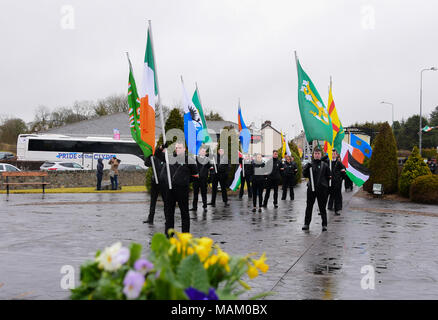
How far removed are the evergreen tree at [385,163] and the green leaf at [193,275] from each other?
67.5ft

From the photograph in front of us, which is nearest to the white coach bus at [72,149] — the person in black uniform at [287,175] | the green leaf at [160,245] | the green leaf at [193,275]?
the person in black uniform at [287,175]

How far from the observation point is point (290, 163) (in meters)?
22.0

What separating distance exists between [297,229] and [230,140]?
44.7ft

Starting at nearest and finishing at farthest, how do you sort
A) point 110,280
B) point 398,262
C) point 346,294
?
point 110,280
point 346,294
point 398,262

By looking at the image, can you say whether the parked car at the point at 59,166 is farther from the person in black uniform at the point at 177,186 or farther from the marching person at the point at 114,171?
the person in black uniform at the point at 177,186

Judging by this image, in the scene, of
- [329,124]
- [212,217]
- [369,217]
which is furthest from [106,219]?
[369,217]

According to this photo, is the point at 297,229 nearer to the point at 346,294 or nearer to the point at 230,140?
the point at 346,294

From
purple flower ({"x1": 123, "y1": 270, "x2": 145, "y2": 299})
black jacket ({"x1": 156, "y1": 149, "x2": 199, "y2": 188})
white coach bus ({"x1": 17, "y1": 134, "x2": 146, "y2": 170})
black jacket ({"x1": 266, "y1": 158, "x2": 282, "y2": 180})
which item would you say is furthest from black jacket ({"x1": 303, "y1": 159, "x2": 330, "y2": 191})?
white coach bus ({"x1": 17, "y1": 134, "x2": 146, "y2": 170})

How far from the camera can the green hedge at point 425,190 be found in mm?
18875

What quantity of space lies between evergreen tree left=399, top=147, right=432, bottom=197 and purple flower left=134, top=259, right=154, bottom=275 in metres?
19.8

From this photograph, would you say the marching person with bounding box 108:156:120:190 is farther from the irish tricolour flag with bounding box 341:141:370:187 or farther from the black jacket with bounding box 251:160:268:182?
the irish tricolour flag with bounding box 341:141:370:187

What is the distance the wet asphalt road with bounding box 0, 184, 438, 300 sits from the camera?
5723 mm

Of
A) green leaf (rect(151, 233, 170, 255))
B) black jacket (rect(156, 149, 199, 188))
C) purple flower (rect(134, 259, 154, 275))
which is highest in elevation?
black jacket (rect(156, 149, 199, 188))

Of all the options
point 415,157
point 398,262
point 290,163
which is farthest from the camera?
point 290,163
